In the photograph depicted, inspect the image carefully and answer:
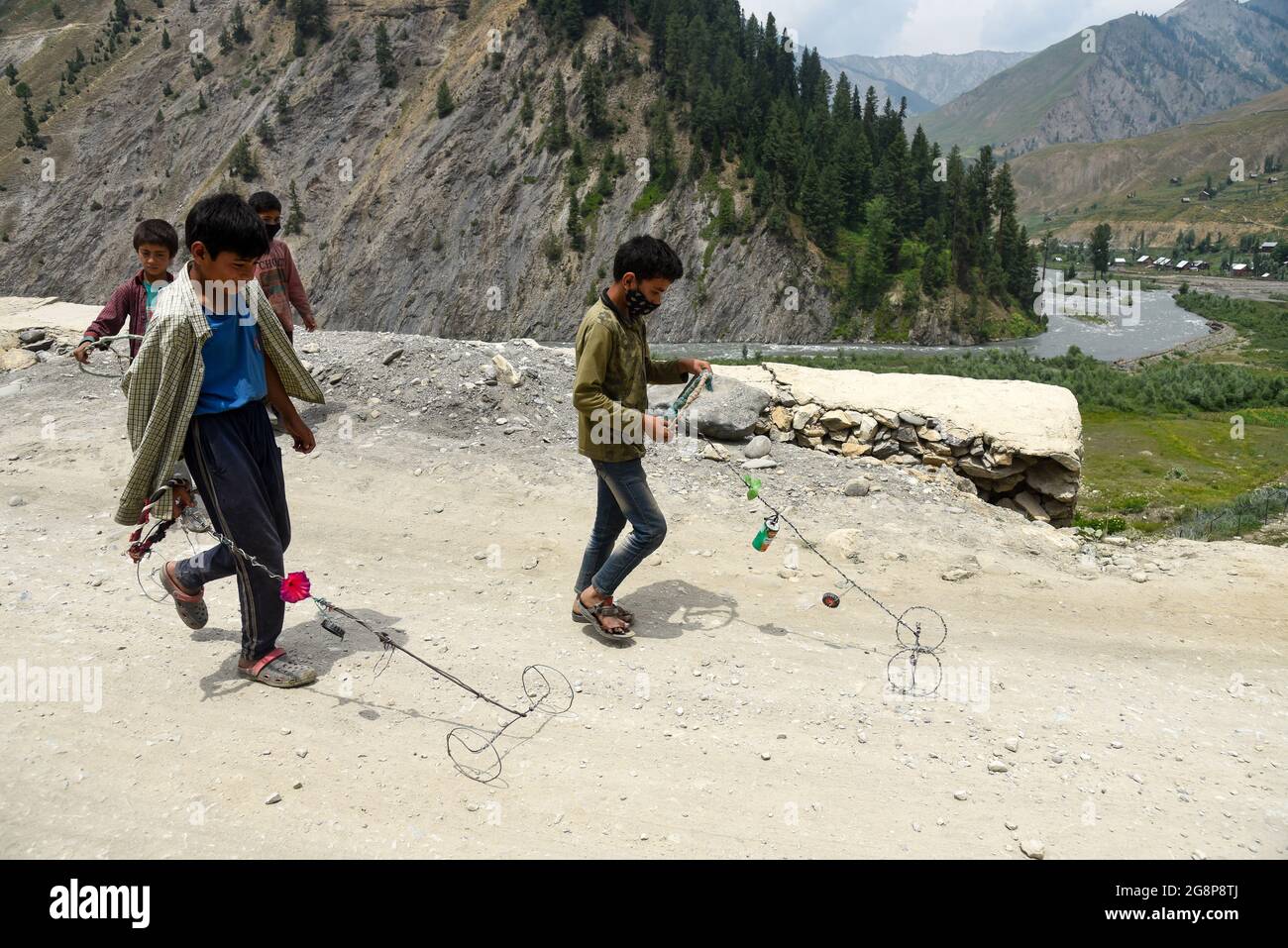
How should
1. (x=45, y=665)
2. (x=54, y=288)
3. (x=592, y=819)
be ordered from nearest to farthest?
(x=592, y=819)
(x=45, y=665)
(x=54, y=288)

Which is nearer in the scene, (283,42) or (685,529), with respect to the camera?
(685,529)

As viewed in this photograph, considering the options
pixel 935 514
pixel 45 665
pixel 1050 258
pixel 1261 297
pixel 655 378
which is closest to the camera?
pixel 45 665

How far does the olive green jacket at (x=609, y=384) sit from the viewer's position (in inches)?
203

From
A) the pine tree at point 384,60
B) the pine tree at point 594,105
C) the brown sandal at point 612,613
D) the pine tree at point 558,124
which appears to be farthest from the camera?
the pine tree at point 384,60

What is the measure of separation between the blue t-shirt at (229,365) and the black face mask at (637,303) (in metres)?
2.35

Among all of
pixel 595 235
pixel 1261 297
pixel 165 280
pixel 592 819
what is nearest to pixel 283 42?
pixel 595 235

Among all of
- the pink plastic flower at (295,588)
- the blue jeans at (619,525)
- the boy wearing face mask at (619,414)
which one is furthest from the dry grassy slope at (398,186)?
the pink plastic flower at (295,588)

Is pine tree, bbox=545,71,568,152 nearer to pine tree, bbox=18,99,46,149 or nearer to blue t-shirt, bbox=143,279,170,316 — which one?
pine tree, bbox=18,99,46,149

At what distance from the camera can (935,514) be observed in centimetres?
842

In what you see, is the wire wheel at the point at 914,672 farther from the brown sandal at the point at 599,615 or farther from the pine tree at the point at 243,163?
the pine tree at the point at 243,163

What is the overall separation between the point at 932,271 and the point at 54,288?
3630 inches

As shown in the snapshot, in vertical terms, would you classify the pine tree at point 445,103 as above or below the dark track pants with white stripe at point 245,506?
above

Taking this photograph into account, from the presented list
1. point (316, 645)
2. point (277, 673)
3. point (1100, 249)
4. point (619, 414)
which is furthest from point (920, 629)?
point (1100, 249)

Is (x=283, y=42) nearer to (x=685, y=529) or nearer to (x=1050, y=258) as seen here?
(x=685, y=529)
